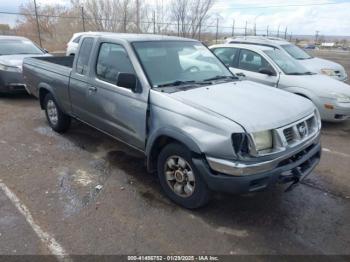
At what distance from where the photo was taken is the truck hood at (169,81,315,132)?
3.32 meters

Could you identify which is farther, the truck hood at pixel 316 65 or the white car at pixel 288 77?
the truck hood at pixel 316 65

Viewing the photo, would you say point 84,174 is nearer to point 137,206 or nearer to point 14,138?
point 137,206

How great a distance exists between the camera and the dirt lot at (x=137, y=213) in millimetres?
3203

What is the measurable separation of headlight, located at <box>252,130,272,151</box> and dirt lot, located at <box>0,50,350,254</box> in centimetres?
87

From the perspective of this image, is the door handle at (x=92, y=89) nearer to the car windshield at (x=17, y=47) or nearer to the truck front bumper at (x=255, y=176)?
the truck front bumper at (x=255, y=176)

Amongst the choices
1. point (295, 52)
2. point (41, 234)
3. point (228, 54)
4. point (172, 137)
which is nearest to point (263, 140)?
point (172, 137)

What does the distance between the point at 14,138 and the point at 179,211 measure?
3806 millimetres

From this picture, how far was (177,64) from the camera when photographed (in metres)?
4.42

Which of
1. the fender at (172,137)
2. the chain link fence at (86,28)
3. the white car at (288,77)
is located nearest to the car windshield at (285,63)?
the white car at (288,77)

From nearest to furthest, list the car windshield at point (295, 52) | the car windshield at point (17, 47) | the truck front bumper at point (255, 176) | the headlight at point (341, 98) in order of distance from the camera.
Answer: the truck front bumper at point (255, 176) → the headlight at point (341, 98) → the car windshield at point (17, 47) → the car windshield at point (295, 52)

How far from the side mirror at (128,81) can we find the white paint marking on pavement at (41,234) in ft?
5.82

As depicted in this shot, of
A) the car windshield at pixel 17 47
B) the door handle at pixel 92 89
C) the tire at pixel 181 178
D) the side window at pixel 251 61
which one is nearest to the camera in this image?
the tire at pixel 181 178

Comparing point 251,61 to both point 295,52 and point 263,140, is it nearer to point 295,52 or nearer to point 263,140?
point 295,52

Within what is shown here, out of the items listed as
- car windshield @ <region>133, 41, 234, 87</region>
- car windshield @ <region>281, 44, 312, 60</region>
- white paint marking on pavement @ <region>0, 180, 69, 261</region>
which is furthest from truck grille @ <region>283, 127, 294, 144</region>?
car windshield @ <region>281, 44, 312, 60</region>
